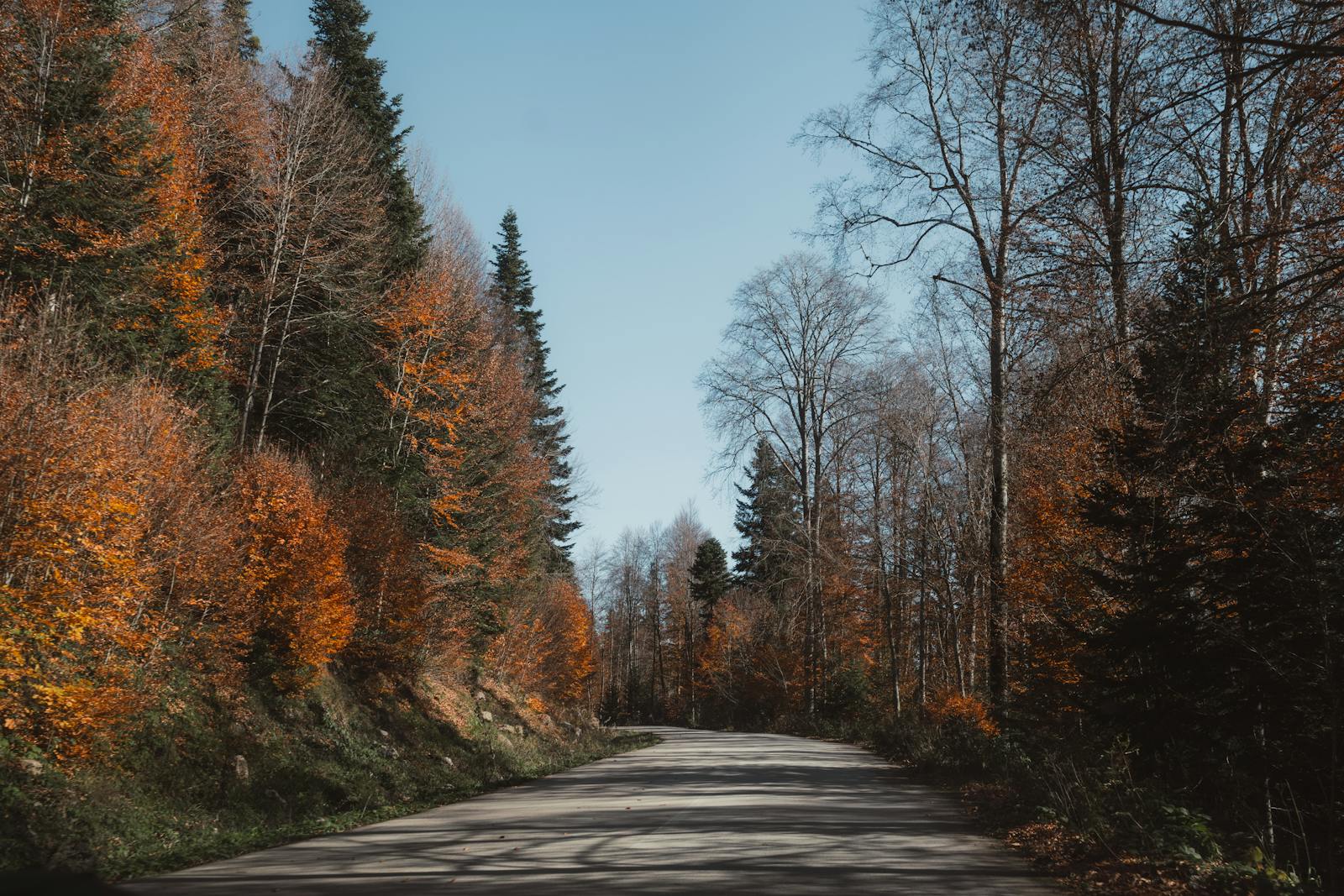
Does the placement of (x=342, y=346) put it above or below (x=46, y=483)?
above

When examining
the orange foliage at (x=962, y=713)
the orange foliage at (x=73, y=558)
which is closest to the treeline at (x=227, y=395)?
the orange foliage at (x=73, y=558)

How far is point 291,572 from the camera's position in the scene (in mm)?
16203

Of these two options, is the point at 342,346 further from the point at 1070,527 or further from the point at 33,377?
the point at 1070,527

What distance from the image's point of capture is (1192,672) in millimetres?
9297

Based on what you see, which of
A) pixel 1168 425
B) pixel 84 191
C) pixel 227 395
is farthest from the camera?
pixel 227 395

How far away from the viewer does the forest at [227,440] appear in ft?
32.7

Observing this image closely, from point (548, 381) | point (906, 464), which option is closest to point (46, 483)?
point (906, 464)

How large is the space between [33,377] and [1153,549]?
1409cm

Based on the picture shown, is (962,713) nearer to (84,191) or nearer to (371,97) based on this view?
(84,191)

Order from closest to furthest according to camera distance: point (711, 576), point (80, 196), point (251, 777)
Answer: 1. point (251, 777)
2. point (80, 196)
3. point (711, 576)

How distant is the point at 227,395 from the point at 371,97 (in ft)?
47.0

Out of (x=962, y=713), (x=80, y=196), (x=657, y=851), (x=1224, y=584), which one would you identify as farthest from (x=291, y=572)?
(x=962, y=713)

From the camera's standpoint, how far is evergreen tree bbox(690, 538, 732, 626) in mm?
56969

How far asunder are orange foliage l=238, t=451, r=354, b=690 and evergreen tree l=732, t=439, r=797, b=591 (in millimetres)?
18183
